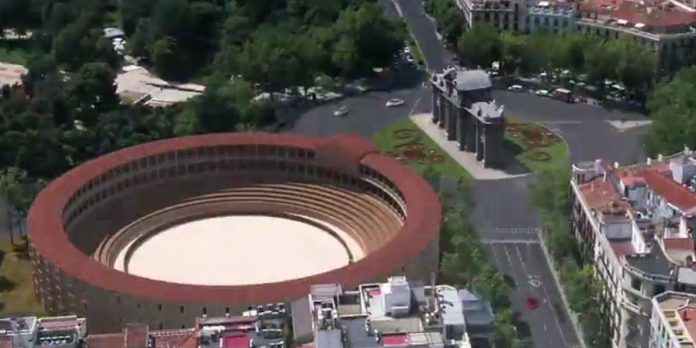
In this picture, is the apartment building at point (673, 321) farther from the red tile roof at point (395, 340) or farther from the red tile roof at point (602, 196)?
the red tile roof at point (395, 340)

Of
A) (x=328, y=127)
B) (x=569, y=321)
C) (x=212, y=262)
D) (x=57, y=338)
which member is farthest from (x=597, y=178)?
(x=57, y=338)

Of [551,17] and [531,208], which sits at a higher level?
[551,17]

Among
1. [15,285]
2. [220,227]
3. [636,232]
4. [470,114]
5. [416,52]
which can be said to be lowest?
[15,285]

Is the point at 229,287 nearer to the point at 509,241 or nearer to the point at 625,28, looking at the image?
the point at 509,241

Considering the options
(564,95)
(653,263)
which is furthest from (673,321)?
(564,95)

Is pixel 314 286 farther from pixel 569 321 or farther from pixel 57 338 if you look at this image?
pixel 569 321

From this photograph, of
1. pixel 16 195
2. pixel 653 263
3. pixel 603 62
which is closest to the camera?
pixel 653 263

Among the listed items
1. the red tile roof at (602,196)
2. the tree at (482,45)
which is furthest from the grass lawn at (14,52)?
the red tile roof at (602,196)
